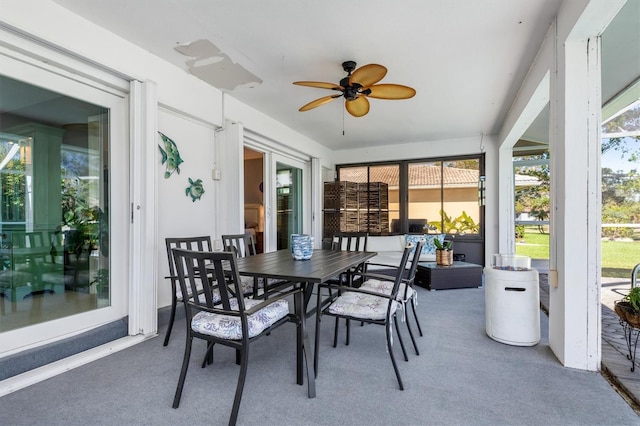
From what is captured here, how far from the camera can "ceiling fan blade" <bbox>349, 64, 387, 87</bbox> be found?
8.11 ft

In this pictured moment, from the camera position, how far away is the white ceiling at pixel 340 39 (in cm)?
227

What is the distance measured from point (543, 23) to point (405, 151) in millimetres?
4046

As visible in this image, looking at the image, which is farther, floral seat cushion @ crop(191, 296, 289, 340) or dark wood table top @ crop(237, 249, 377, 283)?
dark wood table top @ crop(237, 249, 377, 283)

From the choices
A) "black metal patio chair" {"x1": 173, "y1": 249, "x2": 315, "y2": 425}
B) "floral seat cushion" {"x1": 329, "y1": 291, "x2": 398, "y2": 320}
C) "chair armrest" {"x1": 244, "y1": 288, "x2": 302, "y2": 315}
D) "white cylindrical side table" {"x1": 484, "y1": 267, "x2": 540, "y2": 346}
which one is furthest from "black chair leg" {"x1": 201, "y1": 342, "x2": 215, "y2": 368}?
"white cylindrical side table" {"x1": 484, "y1": 267, "x2": 540, "y2": 346}

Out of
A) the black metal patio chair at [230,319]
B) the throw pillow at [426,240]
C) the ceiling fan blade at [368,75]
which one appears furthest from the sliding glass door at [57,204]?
the throw pillow at [426,240]

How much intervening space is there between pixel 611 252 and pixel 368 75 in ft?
13.5

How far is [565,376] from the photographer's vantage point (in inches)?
80.7

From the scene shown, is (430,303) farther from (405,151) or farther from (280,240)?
(405,151)

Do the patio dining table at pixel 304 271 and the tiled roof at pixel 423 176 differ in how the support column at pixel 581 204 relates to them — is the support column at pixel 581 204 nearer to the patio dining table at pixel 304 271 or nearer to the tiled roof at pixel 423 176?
the patio dining table at pixel 304 271

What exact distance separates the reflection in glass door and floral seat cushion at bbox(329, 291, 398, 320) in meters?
3.21

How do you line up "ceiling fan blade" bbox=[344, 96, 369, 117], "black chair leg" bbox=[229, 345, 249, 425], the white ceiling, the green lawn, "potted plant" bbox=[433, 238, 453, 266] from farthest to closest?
1. "potted plant" bbox=[433, 238, 453, 266]
2. the green lawn
3. "ceiling fan blade" bbox=[344, 96, 369, 117]
4. the white ceiling
5. "black chair leg" bbox=[229, 345, 249, 425]

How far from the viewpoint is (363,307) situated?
2.14 metres

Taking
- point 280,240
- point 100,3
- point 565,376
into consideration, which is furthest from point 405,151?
point 100,3

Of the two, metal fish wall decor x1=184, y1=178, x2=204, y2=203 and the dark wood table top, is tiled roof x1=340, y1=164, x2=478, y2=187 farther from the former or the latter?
the dark wood table top
